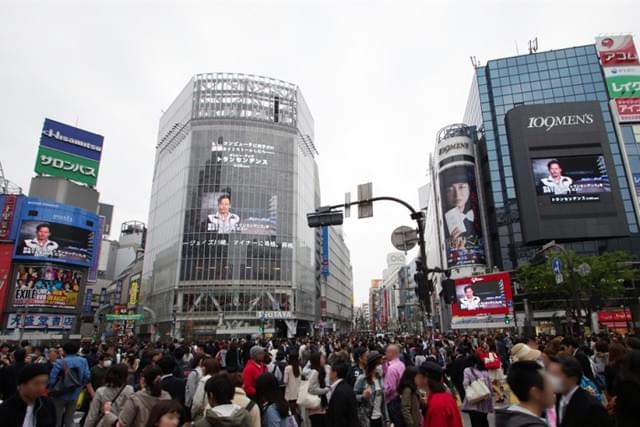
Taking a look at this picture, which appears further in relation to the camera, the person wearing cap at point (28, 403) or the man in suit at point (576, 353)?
the man in suit at point (576, 353)

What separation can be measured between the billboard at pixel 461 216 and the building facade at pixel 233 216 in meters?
23.6

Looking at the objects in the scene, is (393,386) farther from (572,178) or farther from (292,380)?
(572,178)

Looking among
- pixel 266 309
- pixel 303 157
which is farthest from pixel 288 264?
pixel 303 157

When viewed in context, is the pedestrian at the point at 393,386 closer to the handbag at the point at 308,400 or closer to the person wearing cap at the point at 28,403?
the handbag at the point at 308,400

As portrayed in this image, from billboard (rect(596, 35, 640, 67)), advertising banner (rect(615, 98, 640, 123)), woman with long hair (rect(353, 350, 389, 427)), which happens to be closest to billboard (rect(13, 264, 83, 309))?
woman with long hair (rect(353, 350, 389, 427))

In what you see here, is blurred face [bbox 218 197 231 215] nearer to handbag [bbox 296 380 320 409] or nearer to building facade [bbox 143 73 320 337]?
building facade [bbox 143 73 320 337]

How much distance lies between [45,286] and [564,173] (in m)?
69.6

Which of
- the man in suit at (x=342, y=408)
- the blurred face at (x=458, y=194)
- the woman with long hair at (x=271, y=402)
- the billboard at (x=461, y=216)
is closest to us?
the woman with long hair at (x=271, y=402)

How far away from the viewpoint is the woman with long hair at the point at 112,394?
5.01 metres

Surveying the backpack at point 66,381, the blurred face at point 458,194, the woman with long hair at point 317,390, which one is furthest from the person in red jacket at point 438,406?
the blurred face at point 458,194

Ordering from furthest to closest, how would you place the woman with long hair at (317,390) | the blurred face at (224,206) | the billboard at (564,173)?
the blurred face at (224,206) < the billboard at (564,173) < the woman with long hair at (317,390)

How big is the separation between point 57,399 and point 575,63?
74.9 metres

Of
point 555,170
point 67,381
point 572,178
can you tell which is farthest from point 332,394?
point 572,178

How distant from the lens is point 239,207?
59.3 m
